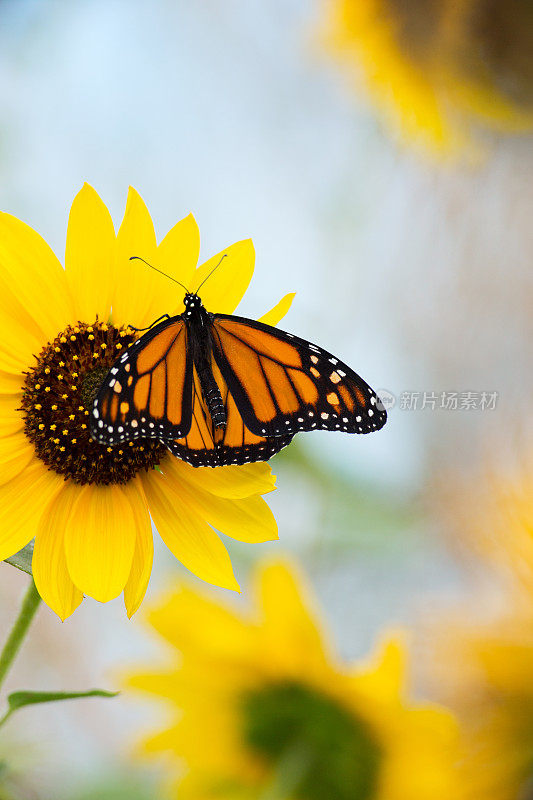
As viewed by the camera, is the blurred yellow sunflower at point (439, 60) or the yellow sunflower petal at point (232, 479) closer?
the yellow sunflower petal at point (232, 479)

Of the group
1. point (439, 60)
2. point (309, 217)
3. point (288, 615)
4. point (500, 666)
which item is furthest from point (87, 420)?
point (309, 217)

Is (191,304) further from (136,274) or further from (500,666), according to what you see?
(500,666)

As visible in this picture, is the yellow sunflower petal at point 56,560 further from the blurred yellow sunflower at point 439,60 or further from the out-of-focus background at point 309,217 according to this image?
the blurred yellow sunflower at point 439,60

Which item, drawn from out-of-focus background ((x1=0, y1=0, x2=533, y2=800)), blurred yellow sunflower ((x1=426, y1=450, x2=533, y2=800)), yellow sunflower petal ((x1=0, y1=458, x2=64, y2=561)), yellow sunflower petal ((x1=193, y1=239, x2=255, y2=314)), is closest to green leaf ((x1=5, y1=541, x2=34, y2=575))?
yellow sunflower petal ((x1=0, y1=458, x2=64, y2=561))

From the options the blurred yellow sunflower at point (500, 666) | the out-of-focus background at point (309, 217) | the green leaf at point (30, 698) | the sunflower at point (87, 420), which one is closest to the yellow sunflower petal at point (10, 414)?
the sunflower at point (87, 420)

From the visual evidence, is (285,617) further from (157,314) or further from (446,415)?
(446,415)
